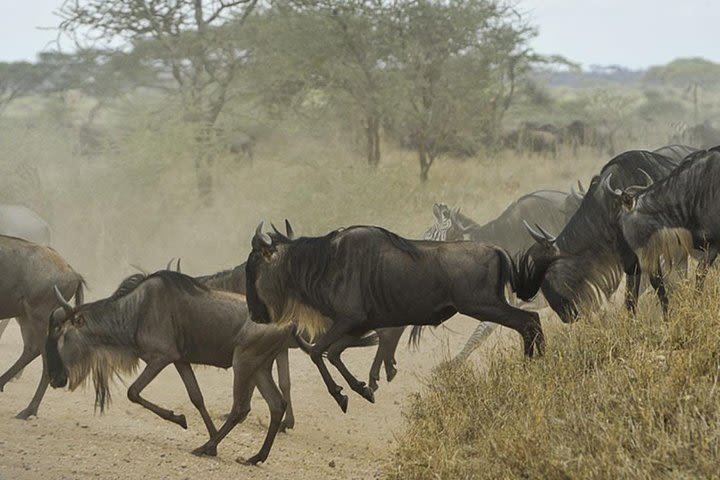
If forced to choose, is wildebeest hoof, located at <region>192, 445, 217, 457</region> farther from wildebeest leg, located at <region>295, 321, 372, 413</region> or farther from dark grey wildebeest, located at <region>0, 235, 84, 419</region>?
dark grey wildebeest, located at <region>0, 235, 84, 419</region>

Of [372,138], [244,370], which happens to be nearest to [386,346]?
[244,370]

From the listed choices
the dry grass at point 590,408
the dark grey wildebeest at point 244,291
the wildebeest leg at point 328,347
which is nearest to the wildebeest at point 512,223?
the dark grey wildebeest at point 244,291

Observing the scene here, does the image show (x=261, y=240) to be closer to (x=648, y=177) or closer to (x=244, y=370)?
(x=244, y=370)

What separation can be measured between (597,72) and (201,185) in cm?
9461

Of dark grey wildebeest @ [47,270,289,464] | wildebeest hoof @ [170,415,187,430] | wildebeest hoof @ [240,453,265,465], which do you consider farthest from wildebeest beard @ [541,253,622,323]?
wildebeest hoof @ [170,415,187,430]

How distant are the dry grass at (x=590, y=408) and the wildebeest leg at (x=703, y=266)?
25 centimetres

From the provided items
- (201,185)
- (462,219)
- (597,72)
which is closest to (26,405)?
(462,219)

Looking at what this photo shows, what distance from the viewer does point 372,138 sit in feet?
74.1

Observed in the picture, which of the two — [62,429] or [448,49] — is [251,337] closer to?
[62,429]

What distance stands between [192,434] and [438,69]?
14869mm

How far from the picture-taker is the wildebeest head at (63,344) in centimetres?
791

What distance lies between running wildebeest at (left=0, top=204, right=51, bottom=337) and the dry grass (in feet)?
28.5

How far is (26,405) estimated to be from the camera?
9.41 metres

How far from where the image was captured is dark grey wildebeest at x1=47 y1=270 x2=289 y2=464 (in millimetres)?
7816
